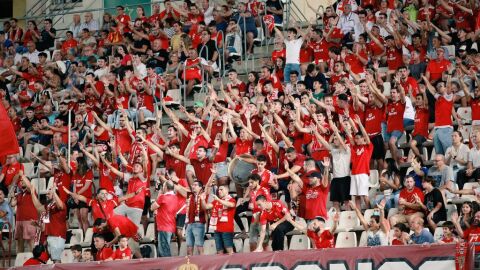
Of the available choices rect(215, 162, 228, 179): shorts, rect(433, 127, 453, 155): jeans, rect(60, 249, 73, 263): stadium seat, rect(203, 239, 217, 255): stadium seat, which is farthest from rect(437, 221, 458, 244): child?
rect(60, 249, 73, 263): stadium seat

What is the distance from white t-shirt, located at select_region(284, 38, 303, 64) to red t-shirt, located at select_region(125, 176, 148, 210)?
14.4 feet

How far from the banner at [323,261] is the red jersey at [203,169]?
409cm

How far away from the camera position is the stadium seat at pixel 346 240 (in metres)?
18.4

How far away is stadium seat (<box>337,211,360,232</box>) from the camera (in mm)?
18828

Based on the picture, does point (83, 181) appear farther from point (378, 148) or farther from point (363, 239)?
point (363, 239)

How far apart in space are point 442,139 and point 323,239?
3275 mm

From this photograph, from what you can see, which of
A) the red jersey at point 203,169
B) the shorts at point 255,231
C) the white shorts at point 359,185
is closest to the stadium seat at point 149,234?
the red jersey at point 203,169

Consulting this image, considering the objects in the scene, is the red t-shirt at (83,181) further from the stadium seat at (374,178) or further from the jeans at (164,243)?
the stadium seat at (374,178)

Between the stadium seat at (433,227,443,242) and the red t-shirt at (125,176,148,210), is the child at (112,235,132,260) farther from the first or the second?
the stadium seat at (433,227,443,242)

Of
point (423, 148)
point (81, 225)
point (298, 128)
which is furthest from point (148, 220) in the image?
point (423, 148)

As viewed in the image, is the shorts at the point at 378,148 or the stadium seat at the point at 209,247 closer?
the stadium seat at the point at 209,247

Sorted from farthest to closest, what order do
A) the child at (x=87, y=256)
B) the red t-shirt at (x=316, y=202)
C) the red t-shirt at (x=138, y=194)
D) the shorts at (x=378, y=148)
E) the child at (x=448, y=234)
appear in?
the red t-shirt at (x=138, y=194)
the shorts at (x=378, y=148)
the child at (x=87, y=256)
the red t-shirt at (x=316, y=202)
the child at (x=448, y=234)

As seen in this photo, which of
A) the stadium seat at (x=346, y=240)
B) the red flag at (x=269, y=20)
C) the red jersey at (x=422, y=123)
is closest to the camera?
the stadium seat at (x=346, y=240)

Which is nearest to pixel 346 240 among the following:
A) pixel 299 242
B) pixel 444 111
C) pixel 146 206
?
pixel 299 242
